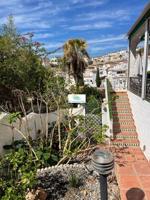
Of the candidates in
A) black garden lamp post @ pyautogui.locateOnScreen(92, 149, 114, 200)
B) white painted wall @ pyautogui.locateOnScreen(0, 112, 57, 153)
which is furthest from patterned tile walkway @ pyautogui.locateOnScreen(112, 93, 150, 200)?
white painted wall @ pyautogui.locateOnScreen(0, 112, 57, 153)

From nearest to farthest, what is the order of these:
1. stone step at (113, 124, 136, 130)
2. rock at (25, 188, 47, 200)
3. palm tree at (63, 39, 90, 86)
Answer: rock at (25, 188, 47, 200) → stone step at (113, 124, 136, 130) → palm tree at (63, 39, 90, 86)

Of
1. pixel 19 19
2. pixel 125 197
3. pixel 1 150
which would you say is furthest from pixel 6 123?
pixel 19 19

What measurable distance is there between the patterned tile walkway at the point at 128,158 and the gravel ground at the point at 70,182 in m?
0.31

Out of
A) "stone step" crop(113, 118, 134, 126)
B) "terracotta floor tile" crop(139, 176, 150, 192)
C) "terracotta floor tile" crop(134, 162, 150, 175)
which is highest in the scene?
"stone step" crop(113, 118, 134, 126)

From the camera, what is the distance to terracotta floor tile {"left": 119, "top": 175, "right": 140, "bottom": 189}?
572cm

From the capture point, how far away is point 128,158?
25.4 feet

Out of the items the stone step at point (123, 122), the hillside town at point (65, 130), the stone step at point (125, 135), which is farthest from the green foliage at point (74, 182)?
the stone step at point (123, 122)

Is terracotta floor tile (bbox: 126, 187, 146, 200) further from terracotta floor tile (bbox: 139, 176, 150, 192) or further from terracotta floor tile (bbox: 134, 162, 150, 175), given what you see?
terracotta floor tile (bbox: 134, 162, 150, 175)

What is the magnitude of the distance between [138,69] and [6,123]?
8.75 metres

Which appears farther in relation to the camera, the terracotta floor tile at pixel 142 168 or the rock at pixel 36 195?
the terracotta floor tile at pixel 142 168

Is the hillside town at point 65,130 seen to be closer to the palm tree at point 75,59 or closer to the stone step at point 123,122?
the stone step at point 123,122

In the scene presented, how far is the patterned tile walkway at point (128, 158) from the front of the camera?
5523 millimetres

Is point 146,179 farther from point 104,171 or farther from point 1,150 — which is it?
point 1,150

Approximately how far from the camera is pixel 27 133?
27.5 feet
